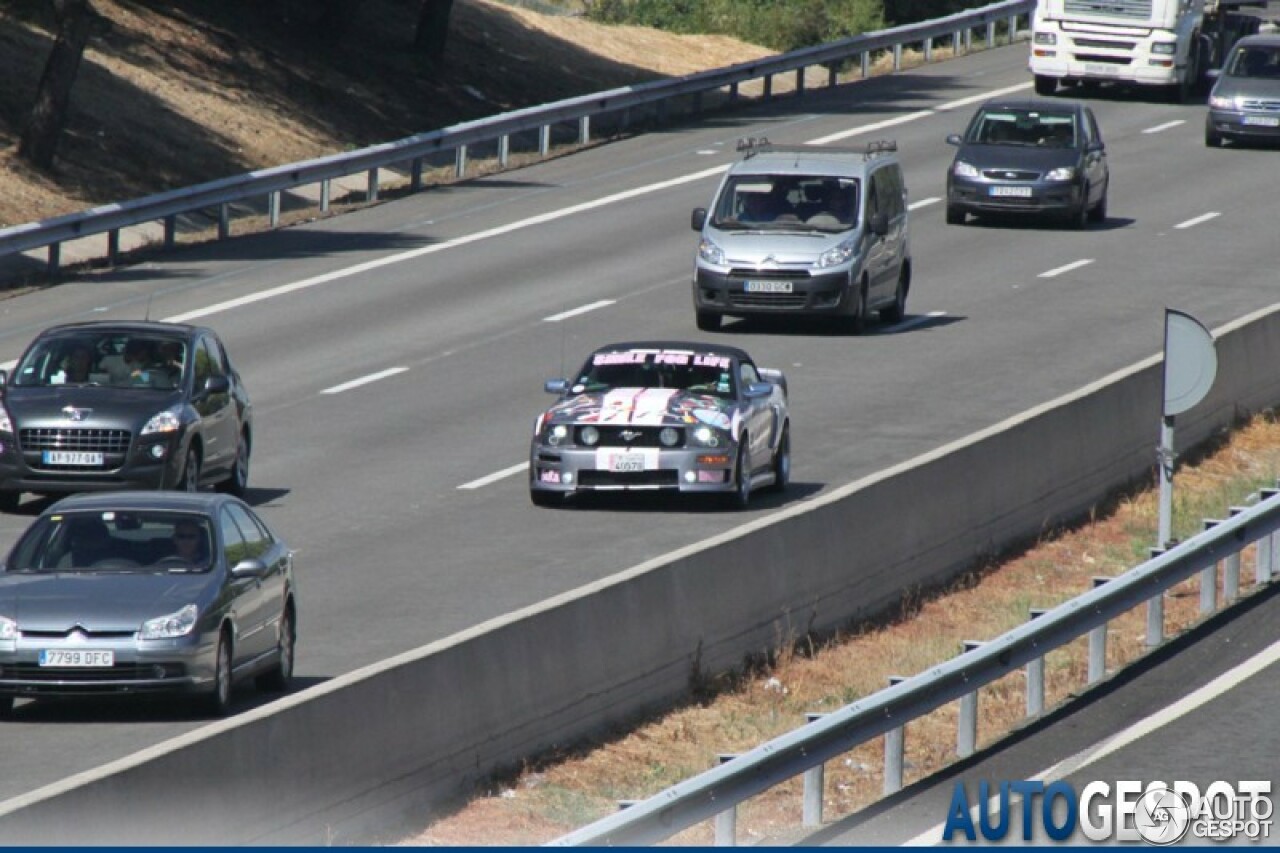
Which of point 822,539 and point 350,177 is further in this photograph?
point 350,177

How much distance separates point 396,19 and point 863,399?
28970mm

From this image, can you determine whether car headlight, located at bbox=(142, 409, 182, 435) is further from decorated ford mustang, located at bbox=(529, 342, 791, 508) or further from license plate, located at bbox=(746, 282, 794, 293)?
license plate, located at bbox=(746, 282, 794, 293)

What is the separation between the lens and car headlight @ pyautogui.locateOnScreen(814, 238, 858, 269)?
3228cm

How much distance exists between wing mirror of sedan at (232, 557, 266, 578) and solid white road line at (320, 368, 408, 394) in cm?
1242

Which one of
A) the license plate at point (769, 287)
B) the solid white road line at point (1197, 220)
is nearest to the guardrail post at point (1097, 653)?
the license plate at point (769, 287)

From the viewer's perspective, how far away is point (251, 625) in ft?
54.9

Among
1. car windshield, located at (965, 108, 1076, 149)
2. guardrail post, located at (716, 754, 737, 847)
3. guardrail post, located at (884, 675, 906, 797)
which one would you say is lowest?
car windshield, located at (965, 108, 1076, 149)

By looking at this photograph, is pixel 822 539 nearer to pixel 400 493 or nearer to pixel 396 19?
pixel 400 493

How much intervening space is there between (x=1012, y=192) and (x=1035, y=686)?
79.9 ft

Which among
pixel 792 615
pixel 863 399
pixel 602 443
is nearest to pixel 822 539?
pixel 792 615

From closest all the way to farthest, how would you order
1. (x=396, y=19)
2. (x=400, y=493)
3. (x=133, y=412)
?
(x=133, y=412) < (x=400, y=493) < (x=396, y=19)

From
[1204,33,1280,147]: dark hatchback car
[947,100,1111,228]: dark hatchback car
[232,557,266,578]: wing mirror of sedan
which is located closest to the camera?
[232,557,266,578]: wing mirror of sedan

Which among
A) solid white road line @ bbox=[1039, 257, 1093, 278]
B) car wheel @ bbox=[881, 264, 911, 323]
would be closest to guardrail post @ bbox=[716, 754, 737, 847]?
car wheel @ bbox=[881, 264, 911, 323]

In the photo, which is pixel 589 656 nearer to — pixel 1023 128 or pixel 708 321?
pixel 708 321
